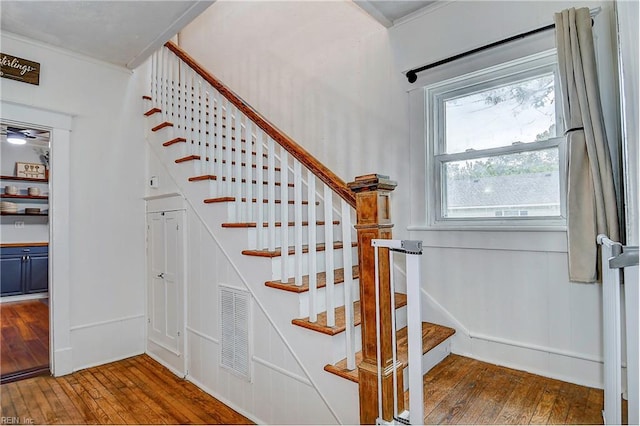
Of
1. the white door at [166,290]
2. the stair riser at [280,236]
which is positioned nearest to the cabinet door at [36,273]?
the white door at [166,290]

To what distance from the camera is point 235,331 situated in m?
2.41

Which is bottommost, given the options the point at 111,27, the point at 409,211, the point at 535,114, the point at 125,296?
the point at 125,296

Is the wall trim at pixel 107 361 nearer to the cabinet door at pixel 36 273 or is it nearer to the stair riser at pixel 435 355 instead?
the stair riser at pixel 435 355

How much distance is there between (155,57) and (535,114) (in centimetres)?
355

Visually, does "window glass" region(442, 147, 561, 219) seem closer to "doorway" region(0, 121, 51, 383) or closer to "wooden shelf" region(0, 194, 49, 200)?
"doorway" region(0, 121, 51, 383)

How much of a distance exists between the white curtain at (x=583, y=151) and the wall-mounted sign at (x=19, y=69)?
391 cm

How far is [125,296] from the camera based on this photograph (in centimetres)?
336

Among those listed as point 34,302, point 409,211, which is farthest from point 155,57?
point 34,302

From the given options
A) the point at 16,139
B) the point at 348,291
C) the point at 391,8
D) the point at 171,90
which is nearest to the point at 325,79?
the point at 391,8

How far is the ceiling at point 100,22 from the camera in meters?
2.40

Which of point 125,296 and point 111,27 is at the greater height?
point 111,27

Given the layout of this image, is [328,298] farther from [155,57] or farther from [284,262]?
[155,57]

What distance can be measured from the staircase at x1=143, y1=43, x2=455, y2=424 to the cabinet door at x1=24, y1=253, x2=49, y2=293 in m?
4.02

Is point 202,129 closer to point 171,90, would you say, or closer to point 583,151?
point 171,90
